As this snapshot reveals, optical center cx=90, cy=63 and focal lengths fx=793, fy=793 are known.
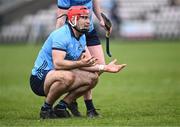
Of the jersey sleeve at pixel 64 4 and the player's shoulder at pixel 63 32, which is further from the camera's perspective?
the jersey sleeve at pixel 64 4

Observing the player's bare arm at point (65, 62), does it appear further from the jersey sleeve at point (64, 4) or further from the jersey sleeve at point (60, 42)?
the jersey sleeve at point (64, 4)

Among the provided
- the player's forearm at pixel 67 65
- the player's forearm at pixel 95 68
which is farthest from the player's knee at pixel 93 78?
the player's forearm at pixel 67 65

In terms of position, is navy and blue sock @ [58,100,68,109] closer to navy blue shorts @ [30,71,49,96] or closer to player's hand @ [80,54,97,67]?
navy blue shorts @ [30,71,49,96]

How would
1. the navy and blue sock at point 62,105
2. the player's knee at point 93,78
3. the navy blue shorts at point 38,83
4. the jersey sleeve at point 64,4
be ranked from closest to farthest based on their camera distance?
the player's knee at point 93,78
the navy blue shorts at point 38,83
the navy and blue sock at point 62,105
the jersey sleeve at point 64,4

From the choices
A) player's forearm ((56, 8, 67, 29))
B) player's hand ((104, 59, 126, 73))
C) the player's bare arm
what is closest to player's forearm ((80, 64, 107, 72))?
player's hand ((104, 59, 126, 73))

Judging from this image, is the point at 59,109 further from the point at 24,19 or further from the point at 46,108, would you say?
the point at 24,19

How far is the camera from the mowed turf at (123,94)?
10500 millimetres

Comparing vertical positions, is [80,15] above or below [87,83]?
above

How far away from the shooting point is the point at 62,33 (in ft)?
34.6

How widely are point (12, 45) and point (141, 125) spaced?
27884mm

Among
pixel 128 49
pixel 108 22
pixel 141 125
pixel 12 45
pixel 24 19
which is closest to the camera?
pixel 141 125

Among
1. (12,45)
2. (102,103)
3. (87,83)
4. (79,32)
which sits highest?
(79,32)

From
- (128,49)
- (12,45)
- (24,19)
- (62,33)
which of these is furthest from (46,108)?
(24,19)

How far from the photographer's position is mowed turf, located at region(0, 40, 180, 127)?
10500mm
